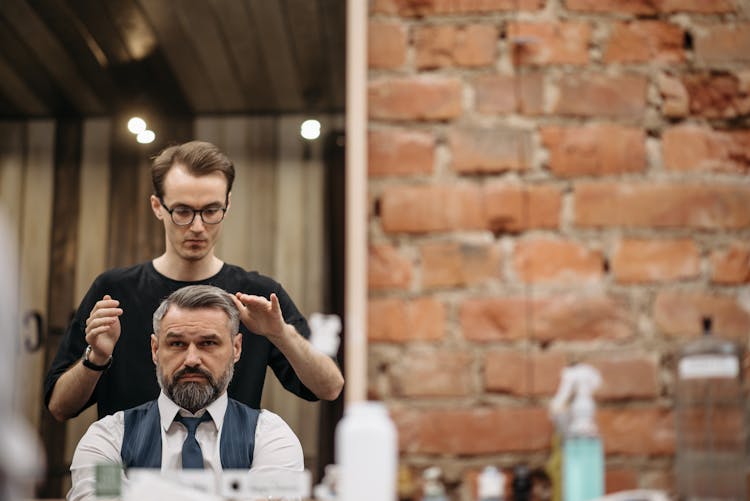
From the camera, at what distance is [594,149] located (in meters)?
1.61

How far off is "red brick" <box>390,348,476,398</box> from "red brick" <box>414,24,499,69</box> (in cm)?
56

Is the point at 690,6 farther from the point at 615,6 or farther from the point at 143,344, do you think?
the point at 143,344

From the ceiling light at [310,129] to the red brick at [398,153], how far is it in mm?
109

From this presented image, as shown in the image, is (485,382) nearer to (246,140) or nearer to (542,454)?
(542,454)

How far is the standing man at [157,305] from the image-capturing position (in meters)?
1.48

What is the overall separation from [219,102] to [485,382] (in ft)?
2.36

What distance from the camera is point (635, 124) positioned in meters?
1.62

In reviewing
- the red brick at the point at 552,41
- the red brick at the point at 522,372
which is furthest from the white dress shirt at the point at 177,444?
the red brick at the point at 552,41

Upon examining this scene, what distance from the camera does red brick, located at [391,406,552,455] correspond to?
1.54m

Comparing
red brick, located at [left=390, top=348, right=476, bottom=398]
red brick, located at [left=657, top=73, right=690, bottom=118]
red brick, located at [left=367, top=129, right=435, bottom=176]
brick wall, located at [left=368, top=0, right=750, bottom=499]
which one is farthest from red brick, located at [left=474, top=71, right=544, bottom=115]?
red brick, located at [left=390, top=348, right=476, bottom=398]

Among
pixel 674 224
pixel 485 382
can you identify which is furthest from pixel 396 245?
pixel 674 224

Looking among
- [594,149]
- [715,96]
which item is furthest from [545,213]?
[715,96]

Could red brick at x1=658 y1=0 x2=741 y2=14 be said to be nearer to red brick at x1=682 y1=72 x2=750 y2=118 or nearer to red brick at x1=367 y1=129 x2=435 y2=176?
red brick at x1=682 y1=72 x2=750 y2=118

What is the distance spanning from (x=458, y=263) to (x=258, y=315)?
1.27ft
